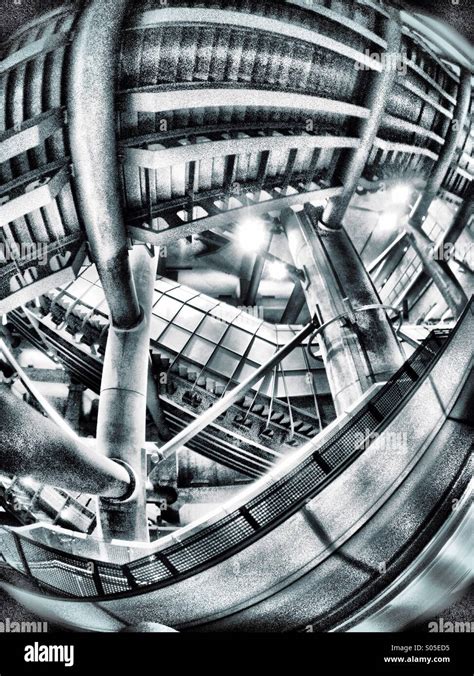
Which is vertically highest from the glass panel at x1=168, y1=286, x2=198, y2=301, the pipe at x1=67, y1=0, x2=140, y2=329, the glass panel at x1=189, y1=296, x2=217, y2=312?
the glass panel at x1=168, y1=286, x2=198, y2=301

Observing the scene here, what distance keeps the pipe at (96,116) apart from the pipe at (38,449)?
12.3 ft

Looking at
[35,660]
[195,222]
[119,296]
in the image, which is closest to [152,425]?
[119,296]

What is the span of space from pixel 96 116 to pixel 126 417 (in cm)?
462

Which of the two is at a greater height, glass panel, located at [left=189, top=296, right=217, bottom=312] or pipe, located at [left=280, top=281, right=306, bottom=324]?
pipe, located at [left=280, top=281, right=306, bottom=324]

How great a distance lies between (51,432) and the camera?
550 centimetres

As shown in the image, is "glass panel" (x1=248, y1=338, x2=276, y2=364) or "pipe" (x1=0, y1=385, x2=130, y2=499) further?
"glass panel" (x1=248, y1=338, x2=276, y2=364)

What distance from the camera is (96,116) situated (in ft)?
24.1

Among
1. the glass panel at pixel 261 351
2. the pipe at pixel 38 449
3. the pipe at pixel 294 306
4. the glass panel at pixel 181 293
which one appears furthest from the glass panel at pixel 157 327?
the pipe at pixel 38 449

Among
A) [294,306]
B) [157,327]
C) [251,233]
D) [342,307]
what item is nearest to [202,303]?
[157,327]

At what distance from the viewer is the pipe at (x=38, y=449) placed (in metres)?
5.11

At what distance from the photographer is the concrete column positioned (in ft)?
27.2

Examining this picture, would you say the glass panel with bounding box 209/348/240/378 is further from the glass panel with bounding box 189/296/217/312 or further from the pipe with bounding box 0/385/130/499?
the pipe with bounding box 0/385/130/499

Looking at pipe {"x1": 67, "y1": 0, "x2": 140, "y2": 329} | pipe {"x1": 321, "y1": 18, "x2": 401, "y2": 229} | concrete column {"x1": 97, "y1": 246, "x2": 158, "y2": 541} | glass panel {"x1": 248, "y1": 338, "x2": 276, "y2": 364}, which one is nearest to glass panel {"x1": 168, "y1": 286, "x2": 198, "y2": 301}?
glass panel {"x1": 248, "y1": 338, "x2": 276, "y2": 364}

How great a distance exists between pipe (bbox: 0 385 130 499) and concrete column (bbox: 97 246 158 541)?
78.6 inches
